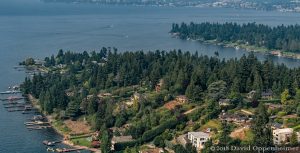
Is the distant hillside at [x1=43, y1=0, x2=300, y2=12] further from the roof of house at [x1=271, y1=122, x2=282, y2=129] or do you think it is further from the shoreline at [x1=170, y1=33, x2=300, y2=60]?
the roof of house at [x1=271, y1=122, x2=282, y2=129]

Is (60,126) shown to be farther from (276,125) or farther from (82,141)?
(276,125)

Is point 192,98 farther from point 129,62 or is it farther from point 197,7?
point 197,7

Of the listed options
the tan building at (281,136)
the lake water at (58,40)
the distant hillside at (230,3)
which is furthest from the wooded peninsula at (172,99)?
the distant hillside at (230,3)

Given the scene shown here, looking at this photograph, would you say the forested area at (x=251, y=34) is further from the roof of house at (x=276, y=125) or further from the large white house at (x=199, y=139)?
the large white house at (x=199, y=139)

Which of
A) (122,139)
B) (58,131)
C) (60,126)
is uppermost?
(122,139)

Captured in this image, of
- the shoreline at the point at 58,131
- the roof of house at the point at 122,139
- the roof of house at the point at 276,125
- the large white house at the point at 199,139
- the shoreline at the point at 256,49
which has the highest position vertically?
the roof of house at the point at 276,125

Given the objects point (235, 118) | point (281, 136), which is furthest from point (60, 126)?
point (281, 136)

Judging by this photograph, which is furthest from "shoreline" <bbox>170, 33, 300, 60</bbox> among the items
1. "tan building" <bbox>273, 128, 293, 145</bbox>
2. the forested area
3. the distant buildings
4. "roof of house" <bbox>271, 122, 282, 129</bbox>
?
"tan building" <bbox>273, 128, 293, 145</bbox>
